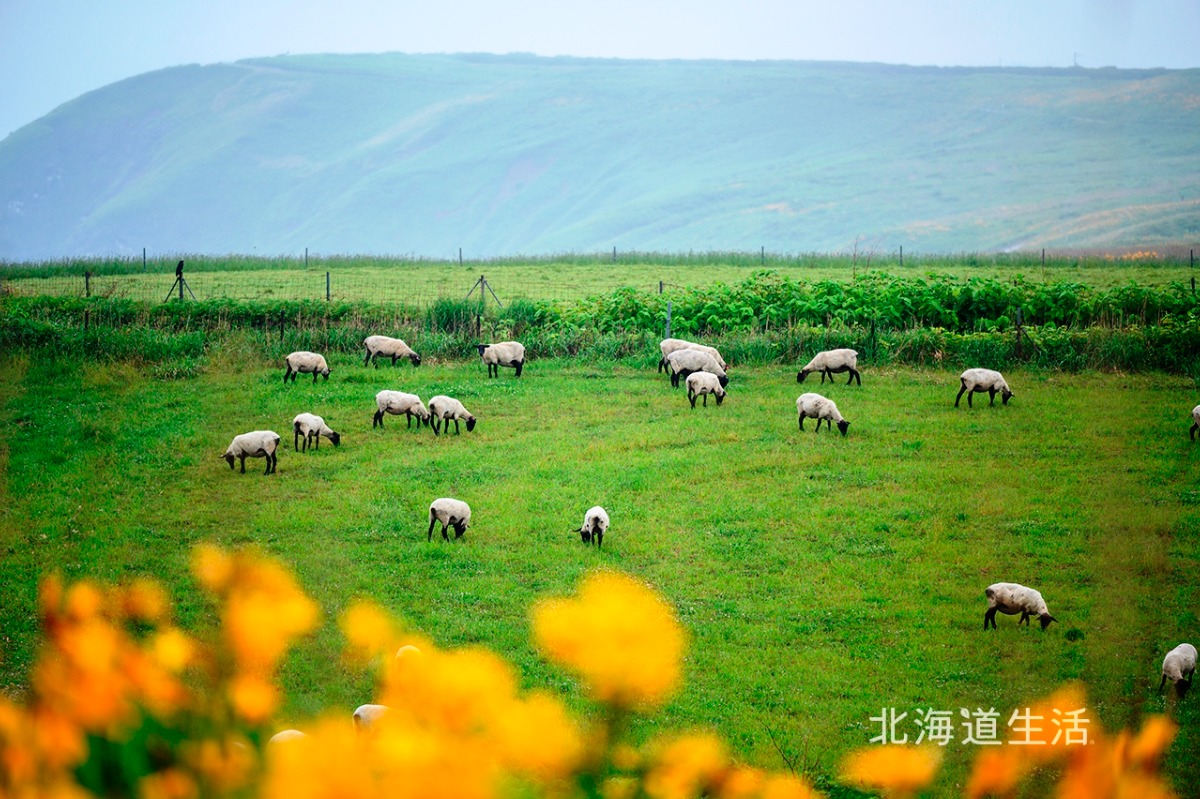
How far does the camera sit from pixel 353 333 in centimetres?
2731

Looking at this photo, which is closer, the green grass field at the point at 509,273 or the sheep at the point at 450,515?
the sheep at the point at 450,515

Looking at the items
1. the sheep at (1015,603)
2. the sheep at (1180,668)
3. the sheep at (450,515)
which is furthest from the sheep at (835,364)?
the sheep at (1180,668)

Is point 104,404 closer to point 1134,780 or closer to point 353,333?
point 353,333

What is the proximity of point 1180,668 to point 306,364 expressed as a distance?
1863 cm

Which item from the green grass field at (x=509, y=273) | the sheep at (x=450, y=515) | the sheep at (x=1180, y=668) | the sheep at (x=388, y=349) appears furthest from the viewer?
the green grass field at (x=509, y=273)

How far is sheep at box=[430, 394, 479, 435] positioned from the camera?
62.9ft

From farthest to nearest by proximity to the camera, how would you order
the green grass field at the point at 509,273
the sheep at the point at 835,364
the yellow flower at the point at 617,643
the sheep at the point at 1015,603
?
1. the green grass field at the point at 509,273
2. the sheep at the point at 835,364
3. the sheep at the point at 1015,603
4. the yellow flower at the point at 617,643

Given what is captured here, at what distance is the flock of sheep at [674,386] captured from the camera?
35.0ft

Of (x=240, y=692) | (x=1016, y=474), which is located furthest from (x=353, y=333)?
(x=240, y=692)

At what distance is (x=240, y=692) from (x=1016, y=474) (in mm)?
16809

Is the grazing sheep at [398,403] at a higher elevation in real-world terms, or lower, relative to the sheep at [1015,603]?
higher

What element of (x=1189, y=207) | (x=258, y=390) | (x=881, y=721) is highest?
(x=1189, y=207)

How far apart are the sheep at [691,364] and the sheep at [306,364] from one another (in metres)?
7.84

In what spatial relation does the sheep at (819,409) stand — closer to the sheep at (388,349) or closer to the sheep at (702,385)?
the sheep at (702,385)
